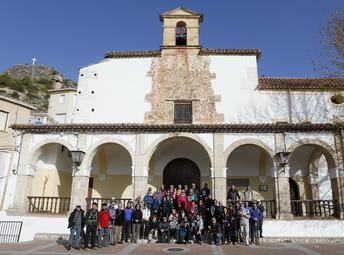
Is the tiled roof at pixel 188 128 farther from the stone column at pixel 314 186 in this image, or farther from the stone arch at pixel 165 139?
the stone column at pixel 314 186

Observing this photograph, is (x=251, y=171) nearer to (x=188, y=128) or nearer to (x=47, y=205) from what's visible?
(x=188, y=128)

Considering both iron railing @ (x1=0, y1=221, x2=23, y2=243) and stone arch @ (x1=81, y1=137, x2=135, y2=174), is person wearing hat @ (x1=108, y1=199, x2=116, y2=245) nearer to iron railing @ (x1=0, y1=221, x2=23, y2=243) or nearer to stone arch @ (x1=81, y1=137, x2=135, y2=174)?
stone arch @ (x1=81, y1=137, x2=135, y2=174)

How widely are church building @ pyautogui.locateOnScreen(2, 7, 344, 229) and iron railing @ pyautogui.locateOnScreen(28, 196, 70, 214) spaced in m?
0.09

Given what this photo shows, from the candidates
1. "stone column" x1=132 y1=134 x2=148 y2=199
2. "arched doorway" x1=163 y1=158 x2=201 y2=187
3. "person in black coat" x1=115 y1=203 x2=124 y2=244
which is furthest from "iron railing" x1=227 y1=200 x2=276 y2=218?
"person in black coat" x1=115 y1=203 x2=124 y2=244

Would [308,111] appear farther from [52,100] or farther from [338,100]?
[52,100]

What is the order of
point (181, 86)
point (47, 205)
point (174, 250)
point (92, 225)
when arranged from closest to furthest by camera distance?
point (174, 250) → point (92, 225) → point (47, 205) → point (181, 86)

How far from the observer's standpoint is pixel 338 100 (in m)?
17.3

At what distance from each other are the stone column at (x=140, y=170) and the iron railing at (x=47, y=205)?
11.8 ft

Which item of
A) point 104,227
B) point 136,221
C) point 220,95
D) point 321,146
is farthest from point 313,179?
point 104,227

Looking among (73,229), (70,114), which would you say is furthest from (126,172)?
(70,114)

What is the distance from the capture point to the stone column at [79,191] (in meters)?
13.4

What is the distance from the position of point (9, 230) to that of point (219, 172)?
9.61 meters

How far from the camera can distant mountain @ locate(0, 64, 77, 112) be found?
163ft

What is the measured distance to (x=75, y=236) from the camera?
32.0 feet
